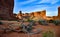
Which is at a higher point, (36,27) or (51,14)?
(51,14)

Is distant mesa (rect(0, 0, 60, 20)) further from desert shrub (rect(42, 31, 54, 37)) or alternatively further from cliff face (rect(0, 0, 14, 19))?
desert shrub (rect(42, 31, 54, 37))

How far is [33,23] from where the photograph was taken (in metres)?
2.79

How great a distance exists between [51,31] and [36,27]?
0.31 m

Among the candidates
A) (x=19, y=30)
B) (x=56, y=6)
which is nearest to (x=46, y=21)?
(x=56, y=6)

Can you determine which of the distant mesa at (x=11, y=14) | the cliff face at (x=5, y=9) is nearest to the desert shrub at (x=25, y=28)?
the distant mesa at (x=11, y=14)

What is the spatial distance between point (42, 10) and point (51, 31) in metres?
0.46

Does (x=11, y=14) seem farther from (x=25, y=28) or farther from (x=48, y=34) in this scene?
(x=48, y=34)

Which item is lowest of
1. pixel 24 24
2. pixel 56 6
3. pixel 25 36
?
pixel 25 36

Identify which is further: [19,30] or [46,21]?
[46,21]

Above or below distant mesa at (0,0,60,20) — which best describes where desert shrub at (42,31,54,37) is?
below

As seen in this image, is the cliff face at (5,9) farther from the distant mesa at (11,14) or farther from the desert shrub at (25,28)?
the desert shrub at (25,28)

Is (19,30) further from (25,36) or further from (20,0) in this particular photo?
(20,0)

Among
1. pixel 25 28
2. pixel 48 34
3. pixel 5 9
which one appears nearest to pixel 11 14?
pixel 5 9

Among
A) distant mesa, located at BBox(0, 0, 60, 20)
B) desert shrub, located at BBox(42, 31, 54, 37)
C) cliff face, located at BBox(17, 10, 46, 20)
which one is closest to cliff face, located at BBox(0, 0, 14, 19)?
distant mesa, located at BBox(0, 0, 60, 20)
